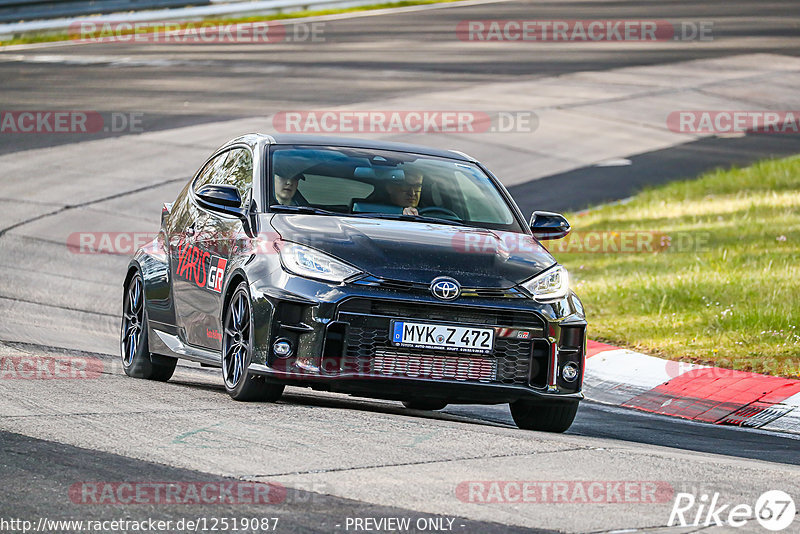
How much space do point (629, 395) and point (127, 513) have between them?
5.93 meters

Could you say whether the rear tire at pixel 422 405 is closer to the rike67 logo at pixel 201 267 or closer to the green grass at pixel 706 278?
the rike67 logo at pixel 201 267

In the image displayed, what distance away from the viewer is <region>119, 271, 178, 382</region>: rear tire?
9641mm

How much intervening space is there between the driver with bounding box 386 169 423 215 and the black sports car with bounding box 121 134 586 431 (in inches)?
0.4

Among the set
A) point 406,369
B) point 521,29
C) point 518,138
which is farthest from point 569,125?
point 406,369

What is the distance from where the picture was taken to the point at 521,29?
39.2 m

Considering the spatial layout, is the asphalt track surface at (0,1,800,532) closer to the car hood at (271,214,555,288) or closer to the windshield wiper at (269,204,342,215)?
the car hood at (271,214,555,288)

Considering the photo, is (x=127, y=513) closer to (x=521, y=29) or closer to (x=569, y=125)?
(x=569, y=125)

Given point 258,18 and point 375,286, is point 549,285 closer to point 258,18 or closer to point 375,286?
point 375,286

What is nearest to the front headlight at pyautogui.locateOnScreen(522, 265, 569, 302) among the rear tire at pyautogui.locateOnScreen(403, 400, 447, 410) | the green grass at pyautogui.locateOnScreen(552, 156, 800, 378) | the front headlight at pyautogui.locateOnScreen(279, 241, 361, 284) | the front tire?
the front headlight at pyautogui.locateOnScreen(279, 241, 361, 284)

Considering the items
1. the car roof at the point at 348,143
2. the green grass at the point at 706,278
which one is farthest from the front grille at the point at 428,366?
the green grass at the point at 706,278

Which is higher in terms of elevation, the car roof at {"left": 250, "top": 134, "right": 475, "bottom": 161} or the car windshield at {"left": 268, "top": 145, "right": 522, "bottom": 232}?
the car roof at {"left": 250, "top": 134, "right": 475, "bottom": 161}

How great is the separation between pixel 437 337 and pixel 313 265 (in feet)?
2.58

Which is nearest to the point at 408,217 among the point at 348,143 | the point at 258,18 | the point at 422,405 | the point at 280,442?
the point at 348,143

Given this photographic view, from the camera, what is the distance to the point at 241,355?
8031 mm
